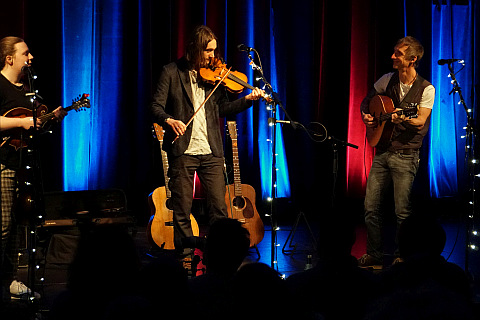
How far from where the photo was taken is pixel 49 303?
13.3 ft

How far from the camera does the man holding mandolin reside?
16.4 ft

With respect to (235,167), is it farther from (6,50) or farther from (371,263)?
(6,50)

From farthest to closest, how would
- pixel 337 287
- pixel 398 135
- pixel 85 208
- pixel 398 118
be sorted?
pixel 85 208
pixel 398 135
pixel 398 118
pixel 337 287

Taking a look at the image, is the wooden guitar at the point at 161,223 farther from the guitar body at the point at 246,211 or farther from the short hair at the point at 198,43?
the short hair at the point at 198,43

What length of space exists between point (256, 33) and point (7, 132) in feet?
12.8

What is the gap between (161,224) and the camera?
18.6ft

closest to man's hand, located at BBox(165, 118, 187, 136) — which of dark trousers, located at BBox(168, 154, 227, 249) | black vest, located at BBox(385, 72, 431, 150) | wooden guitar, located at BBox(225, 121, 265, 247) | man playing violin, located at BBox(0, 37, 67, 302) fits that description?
dark trousers, located at BBox(168, 154, 227, 249)

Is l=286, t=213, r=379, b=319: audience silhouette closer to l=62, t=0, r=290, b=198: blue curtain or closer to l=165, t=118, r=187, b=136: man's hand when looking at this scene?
l=165, t=118, r=187, b=136: man's hand

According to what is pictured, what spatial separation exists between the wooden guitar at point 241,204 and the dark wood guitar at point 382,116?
1.37 meters

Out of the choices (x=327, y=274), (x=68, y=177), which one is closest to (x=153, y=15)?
(x=68, y=177)

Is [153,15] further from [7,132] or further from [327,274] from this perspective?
[327,274]

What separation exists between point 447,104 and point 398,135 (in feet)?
10.9

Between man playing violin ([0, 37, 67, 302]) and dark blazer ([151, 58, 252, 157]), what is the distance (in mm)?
1021

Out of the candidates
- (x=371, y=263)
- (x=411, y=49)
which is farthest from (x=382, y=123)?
(x=371, y=263)
